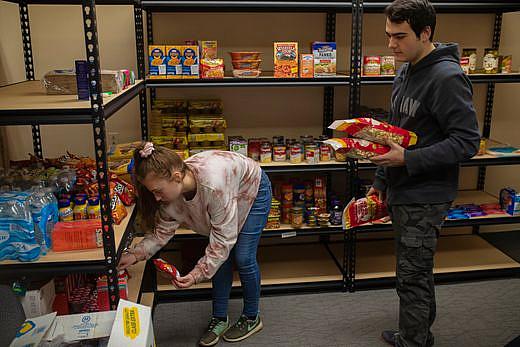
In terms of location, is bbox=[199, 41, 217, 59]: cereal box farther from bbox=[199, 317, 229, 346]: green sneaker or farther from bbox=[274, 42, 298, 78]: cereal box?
bbox=[199, 317, 229, 346]: green sneaker

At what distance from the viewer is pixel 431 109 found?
2.22 meters

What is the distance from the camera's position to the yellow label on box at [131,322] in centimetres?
183

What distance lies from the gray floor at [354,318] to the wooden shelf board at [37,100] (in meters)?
1.48

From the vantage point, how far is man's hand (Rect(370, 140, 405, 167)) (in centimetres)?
229

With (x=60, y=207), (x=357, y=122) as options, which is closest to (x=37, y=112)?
(x=60, y=207)

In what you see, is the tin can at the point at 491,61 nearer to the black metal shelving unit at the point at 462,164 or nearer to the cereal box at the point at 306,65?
the black metal shelving unit at the point at 462,164

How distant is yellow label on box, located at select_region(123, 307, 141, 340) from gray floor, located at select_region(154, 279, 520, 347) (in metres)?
1.05

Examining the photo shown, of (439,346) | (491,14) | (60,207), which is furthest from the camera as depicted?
(491,14)

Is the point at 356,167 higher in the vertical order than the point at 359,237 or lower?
higher

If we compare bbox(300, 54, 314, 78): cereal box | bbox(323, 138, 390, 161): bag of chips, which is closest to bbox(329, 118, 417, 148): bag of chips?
bbox(323, 138, 390, 161): bag of chips

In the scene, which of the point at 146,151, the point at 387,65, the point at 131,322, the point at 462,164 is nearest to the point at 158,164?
the point at 146,151

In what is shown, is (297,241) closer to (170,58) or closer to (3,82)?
(170,58)

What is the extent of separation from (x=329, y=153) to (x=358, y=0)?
95 cm

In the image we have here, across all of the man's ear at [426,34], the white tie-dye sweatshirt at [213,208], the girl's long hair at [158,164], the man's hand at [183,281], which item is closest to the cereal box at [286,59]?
the white tie-dye sweatshirt at [213,208]
